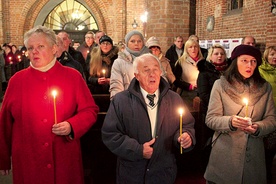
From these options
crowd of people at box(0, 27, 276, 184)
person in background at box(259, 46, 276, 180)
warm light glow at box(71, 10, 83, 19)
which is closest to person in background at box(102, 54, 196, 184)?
crowd of people at box(0, 27, 276, 184)

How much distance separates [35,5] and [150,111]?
1891cm

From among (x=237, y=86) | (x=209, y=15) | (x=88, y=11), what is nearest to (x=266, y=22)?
(x=209, y=15)

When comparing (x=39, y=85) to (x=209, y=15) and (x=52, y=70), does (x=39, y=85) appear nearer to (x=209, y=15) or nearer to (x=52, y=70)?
(x=52, y=70)

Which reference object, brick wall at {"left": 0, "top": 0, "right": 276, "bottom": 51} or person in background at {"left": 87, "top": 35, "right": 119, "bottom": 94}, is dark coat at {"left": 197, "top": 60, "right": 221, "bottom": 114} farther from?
brick wall at {"left": 0, "top": 0, "right": 276, "bottom": 51}

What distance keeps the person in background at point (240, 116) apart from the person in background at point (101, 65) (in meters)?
2.56

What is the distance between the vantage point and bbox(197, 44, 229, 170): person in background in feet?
13.3

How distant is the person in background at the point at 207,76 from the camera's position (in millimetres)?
4055

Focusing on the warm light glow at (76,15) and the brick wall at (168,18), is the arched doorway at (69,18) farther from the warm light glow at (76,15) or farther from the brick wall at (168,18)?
the brick wall at (168,18)

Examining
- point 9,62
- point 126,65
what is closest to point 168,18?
point 126,65

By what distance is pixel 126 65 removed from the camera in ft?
13.9

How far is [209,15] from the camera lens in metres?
12.5

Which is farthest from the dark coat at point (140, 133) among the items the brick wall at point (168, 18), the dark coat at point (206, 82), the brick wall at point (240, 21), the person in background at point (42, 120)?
the brick wall at point (240, 21)

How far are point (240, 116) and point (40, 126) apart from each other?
68.0 inches

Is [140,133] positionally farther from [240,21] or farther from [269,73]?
[240,21]
